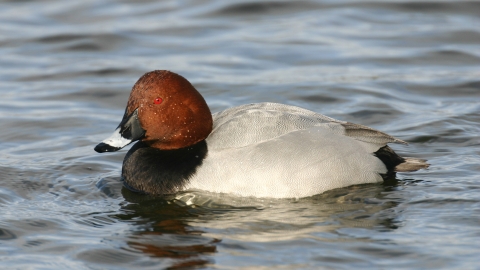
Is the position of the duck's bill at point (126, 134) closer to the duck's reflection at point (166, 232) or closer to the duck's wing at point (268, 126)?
the duck's reflection at point (166, 232)

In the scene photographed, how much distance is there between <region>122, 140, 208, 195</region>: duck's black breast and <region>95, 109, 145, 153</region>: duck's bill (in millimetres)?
207

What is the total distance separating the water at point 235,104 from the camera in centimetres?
492

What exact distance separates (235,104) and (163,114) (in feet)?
9.57

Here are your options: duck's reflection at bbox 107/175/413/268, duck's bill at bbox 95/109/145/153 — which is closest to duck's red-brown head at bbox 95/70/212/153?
duck's bill at bbox 95/109/145/153

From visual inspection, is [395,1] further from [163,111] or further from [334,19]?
[163,111]

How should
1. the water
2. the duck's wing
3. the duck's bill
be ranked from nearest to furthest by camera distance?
the water < the duck's wing < the duck's bill

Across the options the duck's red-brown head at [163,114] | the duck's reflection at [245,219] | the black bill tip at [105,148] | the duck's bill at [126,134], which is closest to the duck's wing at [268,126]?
the duck's red-brown head at [163,114]

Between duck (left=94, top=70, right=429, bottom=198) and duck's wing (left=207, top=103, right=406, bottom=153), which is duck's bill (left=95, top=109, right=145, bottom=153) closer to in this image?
duck (left=94, top=70, right=429, bottom=198)

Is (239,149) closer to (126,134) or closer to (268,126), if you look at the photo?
(268,126)

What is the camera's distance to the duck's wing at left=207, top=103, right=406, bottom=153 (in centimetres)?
581

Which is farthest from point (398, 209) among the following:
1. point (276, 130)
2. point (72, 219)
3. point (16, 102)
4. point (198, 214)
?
point (16, 102)

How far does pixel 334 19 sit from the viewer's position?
12109 mm

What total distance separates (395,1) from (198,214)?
26.8 ft

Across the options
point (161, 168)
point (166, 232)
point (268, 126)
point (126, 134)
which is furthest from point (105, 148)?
point (268, 126)
